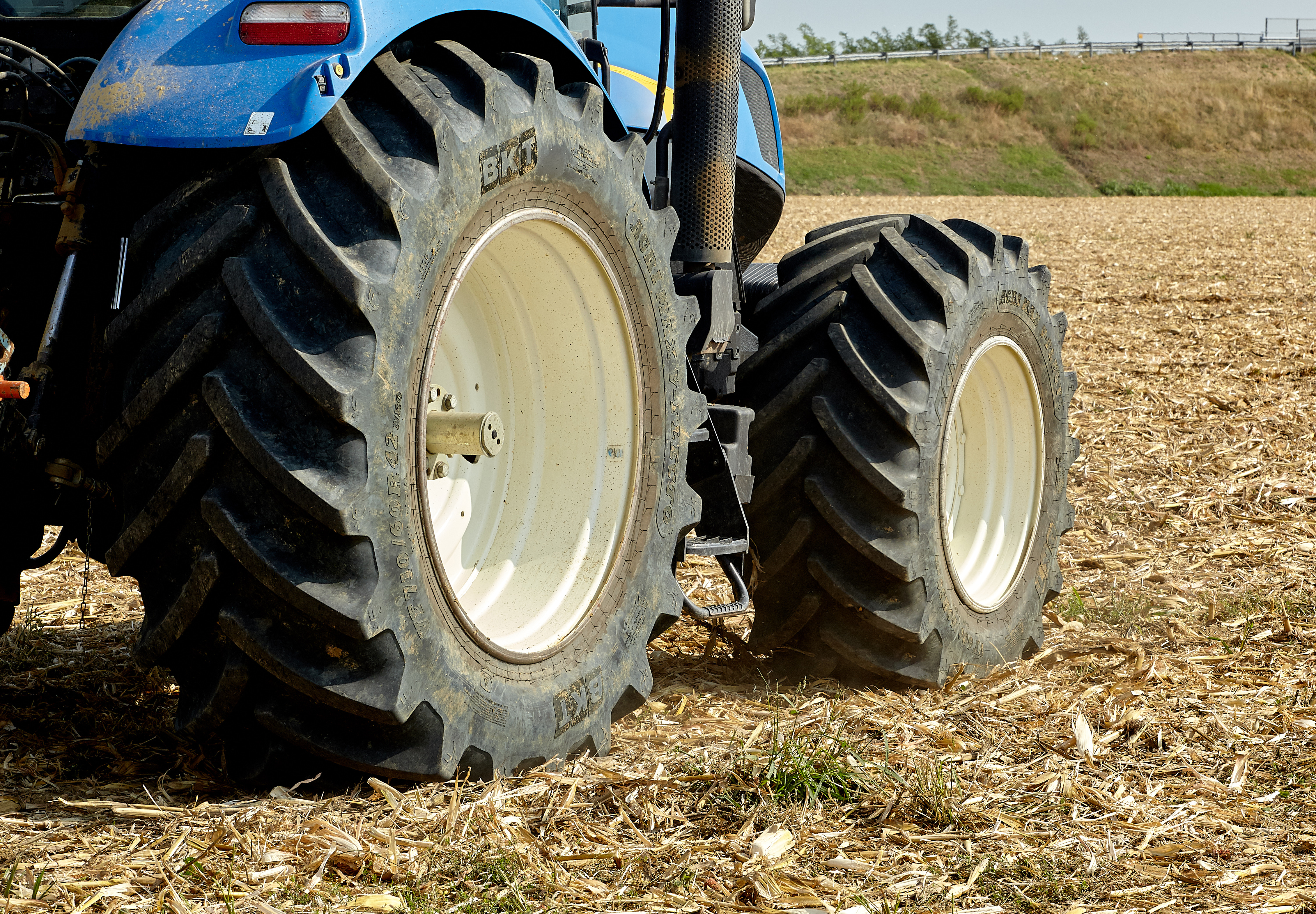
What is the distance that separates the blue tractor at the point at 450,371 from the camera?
2.39 meters

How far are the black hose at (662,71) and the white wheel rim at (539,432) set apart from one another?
51cm

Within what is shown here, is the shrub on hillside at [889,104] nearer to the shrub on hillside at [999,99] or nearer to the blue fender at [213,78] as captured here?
the shrub on hillside at [999,99]

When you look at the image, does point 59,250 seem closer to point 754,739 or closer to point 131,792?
point 131,792

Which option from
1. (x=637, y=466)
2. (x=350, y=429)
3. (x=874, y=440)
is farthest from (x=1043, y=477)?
(x=350, y=429)

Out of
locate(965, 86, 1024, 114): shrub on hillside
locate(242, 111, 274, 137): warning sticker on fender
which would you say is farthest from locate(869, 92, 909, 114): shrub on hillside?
locate(242, 111, 274, 137): warning sticker on fender

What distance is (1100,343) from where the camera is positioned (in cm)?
1111

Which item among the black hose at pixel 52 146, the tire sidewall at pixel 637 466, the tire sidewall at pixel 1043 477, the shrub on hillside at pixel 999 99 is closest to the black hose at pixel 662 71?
the tire sidewall at pixel 637 466

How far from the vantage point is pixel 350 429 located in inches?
92.8

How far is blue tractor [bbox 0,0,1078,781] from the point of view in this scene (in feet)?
7.83

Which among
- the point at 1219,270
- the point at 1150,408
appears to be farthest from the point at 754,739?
the point at 1219,270

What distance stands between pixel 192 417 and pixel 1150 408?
7259 mm

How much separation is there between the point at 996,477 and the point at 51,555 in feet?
9.40

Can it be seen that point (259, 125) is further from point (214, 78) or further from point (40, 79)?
point (40, 79)

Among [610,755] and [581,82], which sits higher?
[581,82]
